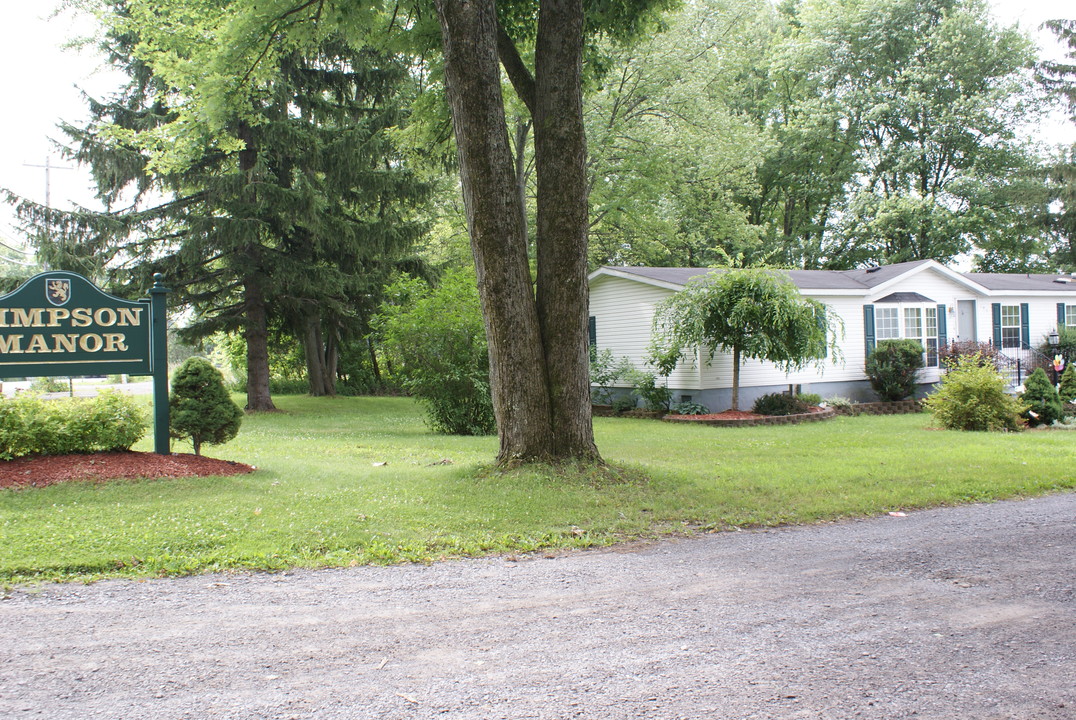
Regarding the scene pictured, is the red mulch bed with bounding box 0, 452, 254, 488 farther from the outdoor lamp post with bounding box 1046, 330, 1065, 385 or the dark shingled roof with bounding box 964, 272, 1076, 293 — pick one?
the dark shingled roof with bounding box 964, 272, 1076, 293

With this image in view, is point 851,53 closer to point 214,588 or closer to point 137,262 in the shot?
point 137,262

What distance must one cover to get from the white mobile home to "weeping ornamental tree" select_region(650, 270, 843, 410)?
0.86 m

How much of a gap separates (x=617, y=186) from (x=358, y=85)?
29.6 ft

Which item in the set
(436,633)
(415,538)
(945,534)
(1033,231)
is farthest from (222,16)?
(1033,231)

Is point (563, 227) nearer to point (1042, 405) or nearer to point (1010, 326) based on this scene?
point (1042, 405)

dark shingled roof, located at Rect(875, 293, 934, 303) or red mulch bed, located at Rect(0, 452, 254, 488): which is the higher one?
dark shingled roof, located at Rect(875, 293, 934, 303)

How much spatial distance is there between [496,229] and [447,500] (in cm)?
276

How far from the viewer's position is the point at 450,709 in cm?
305

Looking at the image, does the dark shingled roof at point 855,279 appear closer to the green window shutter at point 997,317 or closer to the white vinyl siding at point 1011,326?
the green window shutter at point 997,317

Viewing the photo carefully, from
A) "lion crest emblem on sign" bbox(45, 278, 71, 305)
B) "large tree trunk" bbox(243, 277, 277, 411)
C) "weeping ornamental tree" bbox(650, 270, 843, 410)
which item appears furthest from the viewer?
"large tree trunk" bbox(243, 277, 277, 411)

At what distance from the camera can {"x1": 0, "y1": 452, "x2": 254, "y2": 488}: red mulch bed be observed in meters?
7.34

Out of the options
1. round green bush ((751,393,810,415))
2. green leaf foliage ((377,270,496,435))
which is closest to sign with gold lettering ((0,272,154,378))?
green leaf foliage ((377,270,496,435))

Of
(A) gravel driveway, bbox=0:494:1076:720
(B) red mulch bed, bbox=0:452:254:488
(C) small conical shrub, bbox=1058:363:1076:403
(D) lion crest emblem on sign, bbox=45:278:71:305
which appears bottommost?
(A) gravel driveway, bbox=0:494:1076:720

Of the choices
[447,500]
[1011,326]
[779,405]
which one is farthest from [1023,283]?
[447,500]
